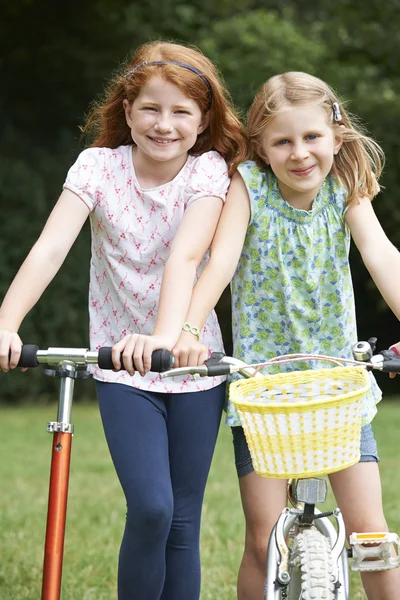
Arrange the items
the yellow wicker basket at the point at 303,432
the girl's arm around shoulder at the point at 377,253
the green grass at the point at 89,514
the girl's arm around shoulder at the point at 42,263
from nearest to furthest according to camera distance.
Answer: the yellow wicker basket at the point at 303,432, the girl's arm around shoulder at the point at 42,263, the girl's arm around shoulder at the point at 377,253, the green grass at the point at 89,514

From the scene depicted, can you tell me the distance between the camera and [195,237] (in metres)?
3.24

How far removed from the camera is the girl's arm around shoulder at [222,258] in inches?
124

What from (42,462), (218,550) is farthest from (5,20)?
(218,550)

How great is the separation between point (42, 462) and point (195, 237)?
18.7ft

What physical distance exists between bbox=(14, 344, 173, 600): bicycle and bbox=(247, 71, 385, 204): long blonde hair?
3.50 feet

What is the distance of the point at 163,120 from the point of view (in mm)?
3354

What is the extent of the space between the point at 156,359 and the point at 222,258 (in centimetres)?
63

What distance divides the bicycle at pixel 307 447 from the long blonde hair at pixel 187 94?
0.98 m

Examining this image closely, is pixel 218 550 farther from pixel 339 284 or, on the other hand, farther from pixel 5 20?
pixel 5 20

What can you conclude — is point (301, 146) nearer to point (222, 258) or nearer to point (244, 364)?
point (222, 258)

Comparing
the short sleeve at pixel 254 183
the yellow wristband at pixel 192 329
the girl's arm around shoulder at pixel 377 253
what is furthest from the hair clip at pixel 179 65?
the yellow wristband at pixel 192 329

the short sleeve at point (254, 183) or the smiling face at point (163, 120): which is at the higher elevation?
the smiling face at point (163, 120)

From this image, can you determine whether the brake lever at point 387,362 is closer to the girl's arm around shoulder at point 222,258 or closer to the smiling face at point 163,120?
the girl's arm around shoulder at point 222,258

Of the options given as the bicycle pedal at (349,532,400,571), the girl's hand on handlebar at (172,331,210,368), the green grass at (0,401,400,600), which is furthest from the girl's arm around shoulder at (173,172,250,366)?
the green grass at (0,401,400,600)
